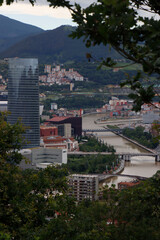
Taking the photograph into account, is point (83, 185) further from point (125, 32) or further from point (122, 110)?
point (122, 110)

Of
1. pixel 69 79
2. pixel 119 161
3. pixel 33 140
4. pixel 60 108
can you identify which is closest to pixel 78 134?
pixel 33 140

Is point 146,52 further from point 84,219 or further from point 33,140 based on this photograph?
point 33,140

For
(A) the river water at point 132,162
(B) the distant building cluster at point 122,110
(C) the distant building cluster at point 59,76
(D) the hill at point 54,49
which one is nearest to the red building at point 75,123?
(A) the river water at point 132,162

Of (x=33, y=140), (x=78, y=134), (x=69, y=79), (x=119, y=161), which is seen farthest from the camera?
(x=69, y=79)

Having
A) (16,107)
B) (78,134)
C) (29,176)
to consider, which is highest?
(29,176)

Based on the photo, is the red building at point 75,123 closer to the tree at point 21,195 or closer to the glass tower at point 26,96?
the glass tower at point 26,96
